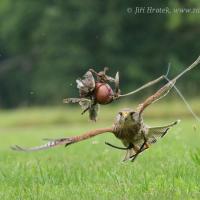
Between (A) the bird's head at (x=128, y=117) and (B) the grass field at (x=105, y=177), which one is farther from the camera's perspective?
(B) the grass field at (x=105, y=177)

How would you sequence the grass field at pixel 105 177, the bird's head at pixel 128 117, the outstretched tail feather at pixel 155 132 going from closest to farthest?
the bird's head at pixel 128 117 → the outstretched tail feather at pixel 155 132 → the grass field at pixel 105 177

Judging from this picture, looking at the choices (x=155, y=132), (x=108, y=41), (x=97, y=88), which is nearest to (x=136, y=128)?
(x=155, y=132)

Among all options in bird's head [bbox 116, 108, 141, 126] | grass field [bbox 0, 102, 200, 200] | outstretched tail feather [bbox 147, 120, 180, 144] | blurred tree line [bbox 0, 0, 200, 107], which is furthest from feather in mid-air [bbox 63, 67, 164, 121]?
blurred tree line [bbox 0, 0, 200, 107]

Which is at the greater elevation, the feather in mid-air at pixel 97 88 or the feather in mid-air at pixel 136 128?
the feather in mid-air at pixel 97 88

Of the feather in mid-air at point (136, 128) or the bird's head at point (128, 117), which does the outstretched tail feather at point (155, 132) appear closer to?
the feather in mid-air at point (136, 128)

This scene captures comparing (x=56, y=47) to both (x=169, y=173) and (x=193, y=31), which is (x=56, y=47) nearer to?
(x=193, y=31)

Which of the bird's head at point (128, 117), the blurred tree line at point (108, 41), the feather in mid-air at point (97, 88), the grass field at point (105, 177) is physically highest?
the blurred tree line at point (108, 41)

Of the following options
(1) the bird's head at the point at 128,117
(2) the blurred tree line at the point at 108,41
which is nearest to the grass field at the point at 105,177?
(1) the bird's head at the point at 128,117
